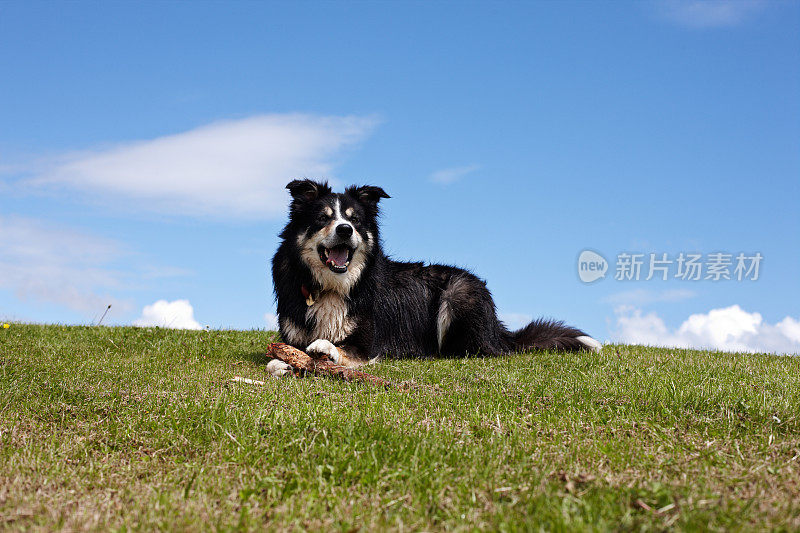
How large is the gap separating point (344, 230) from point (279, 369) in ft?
6.60

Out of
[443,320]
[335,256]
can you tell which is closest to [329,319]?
[335,256]

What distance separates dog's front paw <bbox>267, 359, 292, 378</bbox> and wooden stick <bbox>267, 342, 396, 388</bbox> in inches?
2.3

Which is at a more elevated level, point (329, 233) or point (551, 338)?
point (329, 233)

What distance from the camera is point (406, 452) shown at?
4387 mm

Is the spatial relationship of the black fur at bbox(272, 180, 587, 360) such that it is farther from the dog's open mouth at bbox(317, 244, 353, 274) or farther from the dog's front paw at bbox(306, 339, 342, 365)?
the dog's front paw at bbox(306, 339, 342, 365)

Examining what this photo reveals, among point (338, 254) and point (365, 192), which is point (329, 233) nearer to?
point (338, 254)

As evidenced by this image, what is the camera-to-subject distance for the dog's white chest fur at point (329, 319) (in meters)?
9.06

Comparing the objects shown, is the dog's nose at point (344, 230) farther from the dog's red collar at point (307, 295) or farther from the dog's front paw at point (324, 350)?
the dog's front paw at point (324, 350)

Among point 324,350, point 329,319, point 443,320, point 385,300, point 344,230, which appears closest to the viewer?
point 324,350

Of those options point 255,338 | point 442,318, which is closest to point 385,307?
point 442,318

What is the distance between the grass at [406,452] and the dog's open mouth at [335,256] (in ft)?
6.35

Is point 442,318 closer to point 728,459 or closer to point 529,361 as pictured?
point 529,361

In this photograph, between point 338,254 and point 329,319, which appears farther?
point 329,319

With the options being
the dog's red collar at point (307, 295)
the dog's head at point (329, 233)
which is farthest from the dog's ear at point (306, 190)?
the dog's red collar at point (307, 295)
